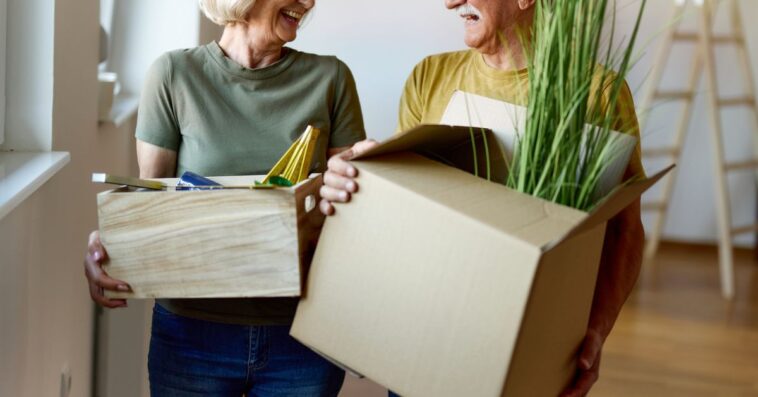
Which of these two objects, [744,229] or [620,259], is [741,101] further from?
[620,259]

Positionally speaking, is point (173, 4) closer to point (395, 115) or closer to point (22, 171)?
point (22, 171)

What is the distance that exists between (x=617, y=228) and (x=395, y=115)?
3248mm

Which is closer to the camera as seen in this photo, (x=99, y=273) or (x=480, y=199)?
(x=480, y=199)

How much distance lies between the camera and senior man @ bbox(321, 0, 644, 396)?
1591mm

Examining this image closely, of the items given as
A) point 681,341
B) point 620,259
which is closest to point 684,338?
point 681,341

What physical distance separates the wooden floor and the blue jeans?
1.96m

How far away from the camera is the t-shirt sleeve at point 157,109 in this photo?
64.1 inches

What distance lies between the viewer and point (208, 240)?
4.33ft

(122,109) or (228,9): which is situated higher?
(228,9)

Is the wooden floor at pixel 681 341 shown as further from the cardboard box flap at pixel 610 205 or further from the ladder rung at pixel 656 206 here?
the cardboard box flap at pixel 610 205

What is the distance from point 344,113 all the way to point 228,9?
242 millimetres

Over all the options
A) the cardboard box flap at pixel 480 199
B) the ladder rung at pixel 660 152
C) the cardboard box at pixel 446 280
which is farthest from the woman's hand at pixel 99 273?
the ladder rung at pixel 660 152

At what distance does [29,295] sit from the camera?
62.9 inches

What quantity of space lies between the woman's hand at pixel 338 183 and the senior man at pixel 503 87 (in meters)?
0.32
